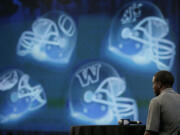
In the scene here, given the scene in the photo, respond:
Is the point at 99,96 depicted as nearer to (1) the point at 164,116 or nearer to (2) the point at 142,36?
(2) the point at 142,36

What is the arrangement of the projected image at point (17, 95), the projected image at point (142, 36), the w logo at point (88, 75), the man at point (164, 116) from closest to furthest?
the man at point (164, 116)
the projected image at point (142, 36)
the w logo at point (88, 75)
the projected image at point (17, 95)

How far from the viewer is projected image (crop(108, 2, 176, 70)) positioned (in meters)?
4.95

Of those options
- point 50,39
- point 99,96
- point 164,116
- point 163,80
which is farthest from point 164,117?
point 50,39

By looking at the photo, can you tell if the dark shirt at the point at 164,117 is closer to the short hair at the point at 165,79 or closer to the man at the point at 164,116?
the man at the point at 164,116

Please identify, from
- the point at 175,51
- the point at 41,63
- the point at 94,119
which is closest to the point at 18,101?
the point at 41,63

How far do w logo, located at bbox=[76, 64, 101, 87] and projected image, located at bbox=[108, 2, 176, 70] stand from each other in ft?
1.30

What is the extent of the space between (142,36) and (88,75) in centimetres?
105

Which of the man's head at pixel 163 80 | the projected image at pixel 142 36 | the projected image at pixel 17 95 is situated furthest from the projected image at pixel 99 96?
the man's head at pixel 163 80

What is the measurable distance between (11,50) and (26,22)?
1.81 feet

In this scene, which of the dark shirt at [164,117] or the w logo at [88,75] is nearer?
the dark shirt at [164,117]

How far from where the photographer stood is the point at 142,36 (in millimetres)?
5055

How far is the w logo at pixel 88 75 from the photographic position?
516 centimetres

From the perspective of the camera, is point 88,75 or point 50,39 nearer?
point 88,75

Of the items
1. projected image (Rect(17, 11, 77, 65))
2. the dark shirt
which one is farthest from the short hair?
projected image (Rect(17, 11, 77, 65))
